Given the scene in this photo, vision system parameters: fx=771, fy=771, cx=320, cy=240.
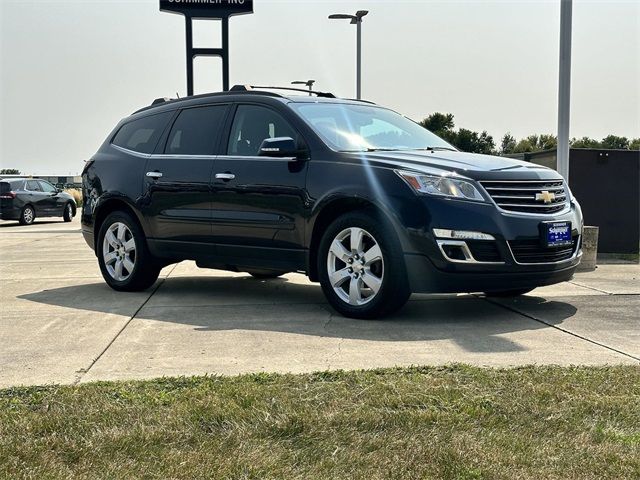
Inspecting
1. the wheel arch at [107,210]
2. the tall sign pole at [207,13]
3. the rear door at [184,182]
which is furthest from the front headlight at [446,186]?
the tall sign pole at [207,13]

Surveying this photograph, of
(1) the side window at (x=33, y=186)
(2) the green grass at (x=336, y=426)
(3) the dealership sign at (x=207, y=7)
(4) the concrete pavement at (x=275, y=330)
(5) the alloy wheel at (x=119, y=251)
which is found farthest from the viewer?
(1) the side window at (x=33, y=186)

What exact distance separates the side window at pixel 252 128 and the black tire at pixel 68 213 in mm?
20955

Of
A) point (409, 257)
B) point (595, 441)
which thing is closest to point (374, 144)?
point (409, 257)

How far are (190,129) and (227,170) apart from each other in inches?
33.9

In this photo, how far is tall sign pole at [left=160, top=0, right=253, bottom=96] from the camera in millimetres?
19016

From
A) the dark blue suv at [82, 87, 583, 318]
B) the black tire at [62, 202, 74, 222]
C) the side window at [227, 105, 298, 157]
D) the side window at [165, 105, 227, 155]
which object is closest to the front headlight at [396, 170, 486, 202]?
the dark blue suv at [82, 87, 583, 318]

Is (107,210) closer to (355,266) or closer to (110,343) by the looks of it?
(110,343)

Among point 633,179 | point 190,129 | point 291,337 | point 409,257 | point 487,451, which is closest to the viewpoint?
point 487,451

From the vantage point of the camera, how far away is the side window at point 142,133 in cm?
764

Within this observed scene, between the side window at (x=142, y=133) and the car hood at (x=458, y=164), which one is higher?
the side window at (x=142, y=133)

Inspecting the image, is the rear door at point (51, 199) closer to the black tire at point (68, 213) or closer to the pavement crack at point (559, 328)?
the black tire at point (68, 213)

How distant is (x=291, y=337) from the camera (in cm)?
513

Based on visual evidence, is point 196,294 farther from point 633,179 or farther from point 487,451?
point 633,179

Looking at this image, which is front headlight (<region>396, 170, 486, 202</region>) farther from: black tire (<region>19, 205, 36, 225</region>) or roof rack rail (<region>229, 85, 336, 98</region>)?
black tire (<region>19, 205, 36, 225</region>)
